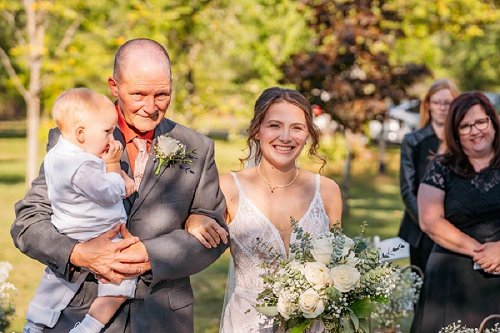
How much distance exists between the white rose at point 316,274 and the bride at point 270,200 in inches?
24.7

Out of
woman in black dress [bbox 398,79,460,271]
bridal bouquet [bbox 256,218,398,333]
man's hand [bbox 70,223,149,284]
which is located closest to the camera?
man's hand [bbox 70,223,149,284]

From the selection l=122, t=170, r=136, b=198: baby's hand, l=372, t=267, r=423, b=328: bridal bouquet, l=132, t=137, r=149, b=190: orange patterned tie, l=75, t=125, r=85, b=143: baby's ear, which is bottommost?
l=372, t=267, r=423, b=328: bridal bouquet

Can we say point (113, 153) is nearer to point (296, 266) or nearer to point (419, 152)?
point (296, 266)

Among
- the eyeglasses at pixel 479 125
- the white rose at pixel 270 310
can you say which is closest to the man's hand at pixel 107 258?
the white rose at pixel 270 310

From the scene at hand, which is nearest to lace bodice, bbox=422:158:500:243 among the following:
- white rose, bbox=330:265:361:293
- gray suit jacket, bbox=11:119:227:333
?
white rose, bbox=330:265:361:293

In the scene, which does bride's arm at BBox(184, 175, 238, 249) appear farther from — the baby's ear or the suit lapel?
the baby's ear

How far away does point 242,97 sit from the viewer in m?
17.7

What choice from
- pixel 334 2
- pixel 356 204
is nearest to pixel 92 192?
pixel 334 2

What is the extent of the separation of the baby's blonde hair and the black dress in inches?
114

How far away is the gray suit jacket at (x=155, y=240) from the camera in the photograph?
3.28 meters

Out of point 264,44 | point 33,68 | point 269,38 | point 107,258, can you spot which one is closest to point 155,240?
point 107,258

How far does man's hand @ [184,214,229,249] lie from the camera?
3412mm

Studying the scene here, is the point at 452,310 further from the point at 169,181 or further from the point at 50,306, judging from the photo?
the point at 50,306

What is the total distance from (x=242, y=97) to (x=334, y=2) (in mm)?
6105
